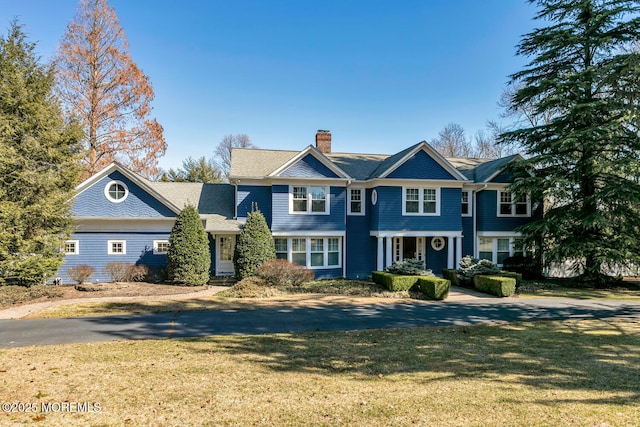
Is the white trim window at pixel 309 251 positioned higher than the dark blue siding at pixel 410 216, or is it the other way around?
the dark blue siding at pixel 410 216

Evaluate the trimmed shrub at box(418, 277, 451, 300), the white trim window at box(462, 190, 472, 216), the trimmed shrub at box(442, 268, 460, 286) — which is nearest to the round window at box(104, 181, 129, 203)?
the trimmed shrub at box(418, 277, 451, 300)

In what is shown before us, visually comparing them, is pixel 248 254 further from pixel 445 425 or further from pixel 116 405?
pixel 445 425

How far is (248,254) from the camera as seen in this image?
1767cm

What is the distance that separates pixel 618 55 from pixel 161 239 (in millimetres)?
25435

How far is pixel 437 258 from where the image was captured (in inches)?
903

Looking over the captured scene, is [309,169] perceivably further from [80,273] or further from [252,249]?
[80,273]

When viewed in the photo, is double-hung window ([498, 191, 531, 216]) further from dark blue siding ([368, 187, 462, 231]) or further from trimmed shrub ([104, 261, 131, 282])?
trimmed shrub ([104, 261, 131, 282])

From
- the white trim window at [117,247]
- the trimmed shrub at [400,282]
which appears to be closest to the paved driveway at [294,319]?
the trimmed shrub at [400,282]

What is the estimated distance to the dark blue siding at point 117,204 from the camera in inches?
723

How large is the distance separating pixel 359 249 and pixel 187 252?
10.0 metres

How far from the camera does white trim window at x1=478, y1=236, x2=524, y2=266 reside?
22.8 metres

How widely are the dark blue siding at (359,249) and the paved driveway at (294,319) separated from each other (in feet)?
24.7

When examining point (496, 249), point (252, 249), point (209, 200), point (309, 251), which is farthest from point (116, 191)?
point (496, 249)

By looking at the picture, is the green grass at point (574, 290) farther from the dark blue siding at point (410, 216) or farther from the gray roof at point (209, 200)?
the gray roof at point (209, 200)
